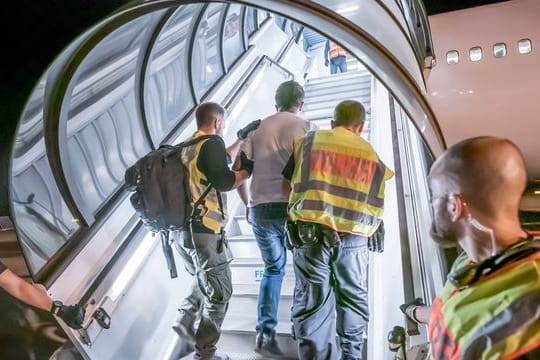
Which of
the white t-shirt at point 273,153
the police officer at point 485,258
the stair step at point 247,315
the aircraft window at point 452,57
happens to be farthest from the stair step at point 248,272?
the police officer at point 485,258

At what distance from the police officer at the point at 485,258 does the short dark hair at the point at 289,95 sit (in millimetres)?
1576

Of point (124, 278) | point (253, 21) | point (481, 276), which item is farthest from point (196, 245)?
point (253, 21)

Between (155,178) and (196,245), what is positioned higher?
(155,178)

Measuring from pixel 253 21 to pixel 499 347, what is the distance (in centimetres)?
628

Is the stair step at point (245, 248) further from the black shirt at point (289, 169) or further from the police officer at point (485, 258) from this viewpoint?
the police officer at point (485, 258)

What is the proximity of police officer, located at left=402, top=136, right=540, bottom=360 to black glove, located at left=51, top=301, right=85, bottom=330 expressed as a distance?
201cm

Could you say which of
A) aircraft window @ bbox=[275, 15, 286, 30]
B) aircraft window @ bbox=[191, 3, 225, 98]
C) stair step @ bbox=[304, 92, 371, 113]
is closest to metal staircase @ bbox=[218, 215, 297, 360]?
aircraft window @ bbox=[191, 3, 225, 98]

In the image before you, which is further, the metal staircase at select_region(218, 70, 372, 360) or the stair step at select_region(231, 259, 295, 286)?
the stair step at select_region(231, 259, 295, 286)

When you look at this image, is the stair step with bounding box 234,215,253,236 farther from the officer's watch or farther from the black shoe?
the officer's watch

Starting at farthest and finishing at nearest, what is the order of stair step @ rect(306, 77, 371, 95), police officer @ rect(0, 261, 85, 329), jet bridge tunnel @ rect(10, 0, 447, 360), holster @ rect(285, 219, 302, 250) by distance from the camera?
stair step @ rect(306, 77, 371, 95), holster @ rect(285, 219, 302, 250), police officer @ rect(0, 261, 85, 329), jet bridge tunnel @ rect(10, 0, 447, 360)

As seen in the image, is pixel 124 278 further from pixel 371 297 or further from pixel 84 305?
pixel 371 297

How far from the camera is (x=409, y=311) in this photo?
5.07 ft

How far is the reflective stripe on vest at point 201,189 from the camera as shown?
237 cm

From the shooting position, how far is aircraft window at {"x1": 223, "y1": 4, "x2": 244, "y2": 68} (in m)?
5.30
